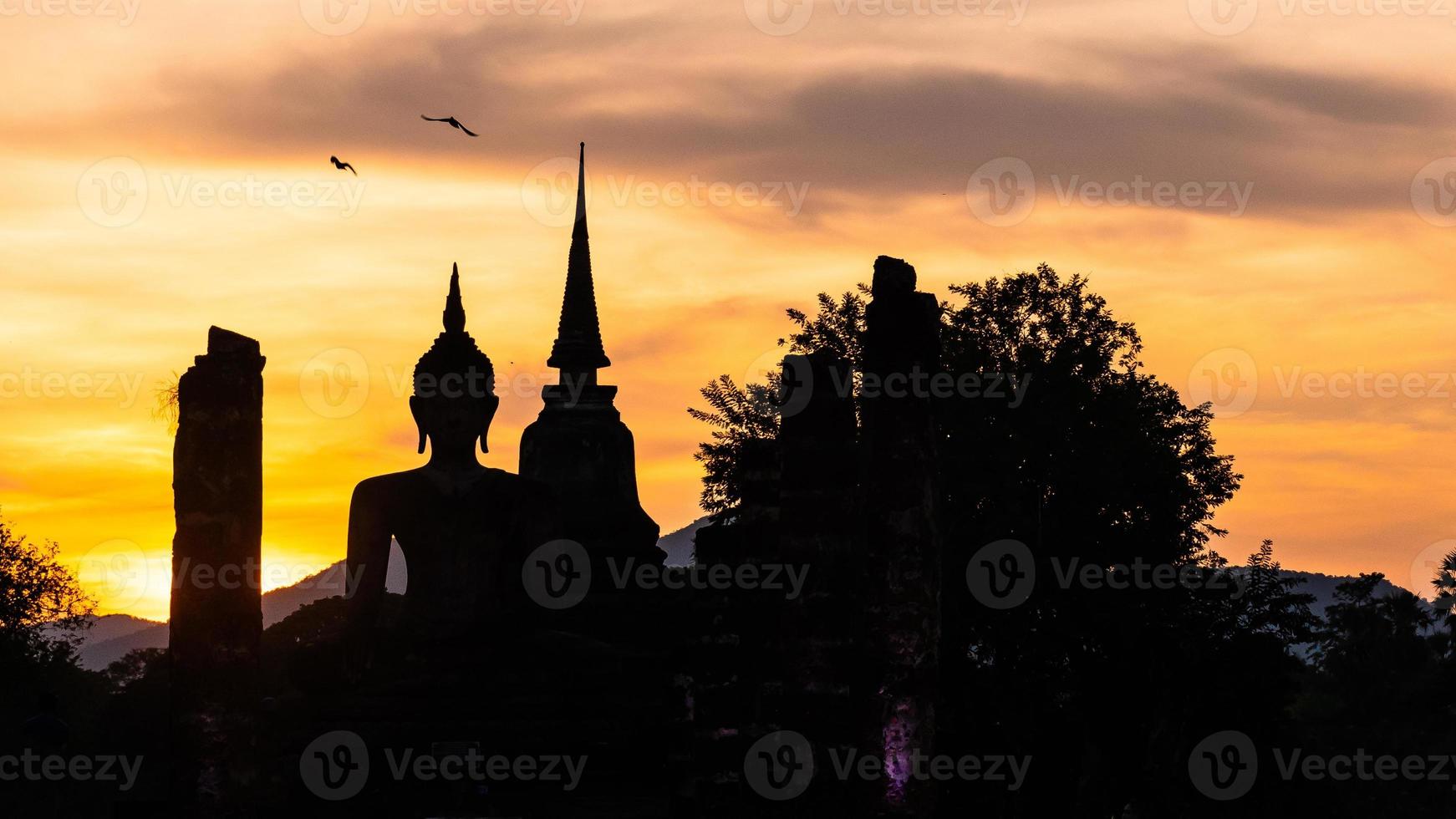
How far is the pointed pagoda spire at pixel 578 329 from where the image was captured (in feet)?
118

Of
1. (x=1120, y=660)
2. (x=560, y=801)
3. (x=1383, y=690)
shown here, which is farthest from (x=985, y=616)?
(x=1383, y=690)

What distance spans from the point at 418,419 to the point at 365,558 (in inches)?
60.6

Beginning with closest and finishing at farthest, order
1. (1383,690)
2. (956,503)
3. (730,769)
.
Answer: (730,769) → (956,503) → (1383,690)

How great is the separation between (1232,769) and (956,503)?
24.1 ft

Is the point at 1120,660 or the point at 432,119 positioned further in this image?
the point at 1120,660

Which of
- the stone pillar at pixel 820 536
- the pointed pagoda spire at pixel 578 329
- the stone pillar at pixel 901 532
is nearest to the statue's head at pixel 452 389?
the stone pillar at pixel 820 536

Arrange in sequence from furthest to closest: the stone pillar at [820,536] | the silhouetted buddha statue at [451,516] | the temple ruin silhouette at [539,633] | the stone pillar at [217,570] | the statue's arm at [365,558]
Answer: the stone pillar at [820,536], the silhouetted buddha statue at [451,516], the statue's arm at [365,558], the stone pillar at [217,570], the temple ruin silhouette at [539,633]

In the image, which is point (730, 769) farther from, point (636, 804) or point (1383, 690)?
point (1383, 690)

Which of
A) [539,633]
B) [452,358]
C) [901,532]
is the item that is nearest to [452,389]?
[452,358]

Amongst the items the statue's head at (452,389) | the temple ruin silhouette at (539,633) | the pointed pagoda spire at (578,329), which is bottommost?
the temple ruin silhouette at (539,633)

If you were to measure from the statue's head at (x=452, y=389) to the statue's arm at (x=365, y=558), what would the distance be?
800mm

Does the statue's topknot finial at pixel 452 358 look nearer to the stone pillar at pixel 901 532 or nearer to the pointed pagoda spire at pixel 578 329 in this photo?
the stone pillar at pixel 901 532

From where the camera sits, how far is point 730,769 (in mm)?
21766

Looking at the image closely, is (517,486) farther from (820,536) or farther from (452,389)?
(820,536)
